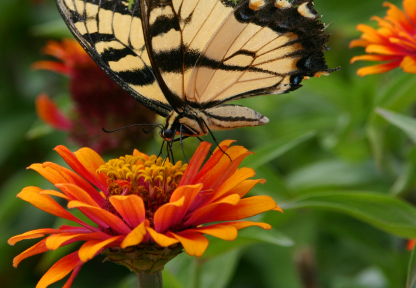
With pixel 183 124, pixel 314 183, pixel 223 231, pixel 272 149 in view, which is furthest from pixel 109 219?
pixel 314 183

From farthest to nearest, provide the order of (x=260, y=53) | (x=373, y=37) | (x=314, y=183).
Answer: (x=314, y=183)
(x=260, y=53)
(x=373, y=37)

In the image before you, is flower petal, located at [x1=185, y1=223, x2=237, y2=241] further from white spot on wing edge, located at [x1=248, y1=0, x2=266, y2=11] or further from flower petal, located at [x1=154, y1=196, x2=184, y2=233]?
white spot on wing edge, located at [x1=248, y1=0, x2=266, y2=11]

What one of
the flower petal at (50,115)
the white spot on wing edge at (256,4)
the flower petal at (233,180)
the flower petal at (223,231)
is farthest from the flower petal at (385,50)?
the flower petal at (50,115)

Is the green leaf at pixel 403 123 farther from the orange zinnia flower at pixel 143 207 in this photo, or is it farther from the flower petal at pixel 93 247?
the flower petal at pixel 93 247

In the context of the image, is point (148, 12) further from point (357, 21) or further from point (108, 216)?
point (357, 21)

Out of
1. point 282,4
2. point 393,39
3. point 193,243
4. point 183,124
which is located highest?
point 282,4

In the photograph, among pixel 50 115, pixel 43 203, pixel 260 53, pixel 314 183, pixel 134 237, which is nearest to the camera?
pixel 134 237

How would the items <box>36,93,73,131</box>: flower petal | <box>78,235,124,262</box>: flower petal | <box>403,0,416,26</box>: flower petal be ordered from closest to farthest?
<box>78,235,124,262</box>: flower petal, <box>403,0,416,26</box>: flower petal, <box>36,93,73,131</box>: flower petal

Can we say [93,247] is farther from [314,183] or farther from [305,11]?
[314,183]

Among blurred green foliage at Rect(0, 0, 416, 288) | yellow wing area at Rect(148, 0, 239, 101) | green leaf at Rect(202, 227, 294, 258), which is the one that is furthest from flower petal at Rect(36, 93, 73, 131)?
green leaf at Rect(202, 227, 294, 258)

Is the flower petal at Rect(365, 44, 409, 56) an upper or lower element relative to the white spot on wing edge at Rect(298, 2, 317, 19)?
lower
